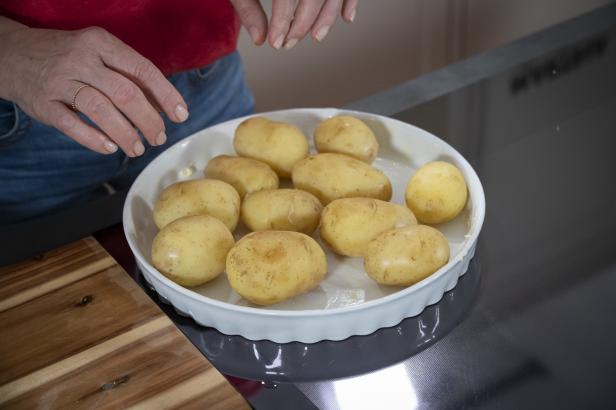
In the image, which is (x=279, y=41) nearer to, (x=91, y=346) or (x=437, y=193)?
(x=437, y=193)

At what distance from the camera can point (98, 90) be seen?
635mm

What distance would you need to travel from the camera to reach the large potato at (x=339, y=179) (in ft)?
2.31

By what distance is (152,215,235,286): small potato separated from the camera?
61cm

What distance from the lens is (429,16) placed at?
1.75 meters

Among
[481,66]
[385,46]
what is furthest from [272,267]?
[385,46]

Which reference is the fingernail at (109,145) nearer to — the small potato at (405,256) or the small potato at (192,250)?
the small potato at (192,250)

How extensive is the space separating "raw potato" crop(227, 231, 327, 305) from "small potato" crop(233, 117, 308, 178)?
0.54 feet

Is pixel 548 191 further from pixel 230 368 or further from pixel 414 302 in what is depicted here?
pixel 230 368

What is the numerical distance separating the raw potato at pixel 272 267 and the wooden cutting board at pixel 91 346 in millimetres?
64

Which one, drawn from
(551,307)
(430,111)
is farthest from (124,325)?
(430,111)

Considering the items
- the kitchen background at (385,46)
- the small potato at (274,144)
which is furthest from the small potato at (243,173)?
the kitchen background at (385,46)

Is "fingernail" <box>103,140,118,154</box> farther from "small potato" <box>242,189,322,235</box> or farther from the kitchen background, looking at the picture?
the kitchen background

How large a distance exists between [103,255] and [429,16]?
4.10 feet

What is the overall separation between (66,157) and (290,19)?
30 cm
